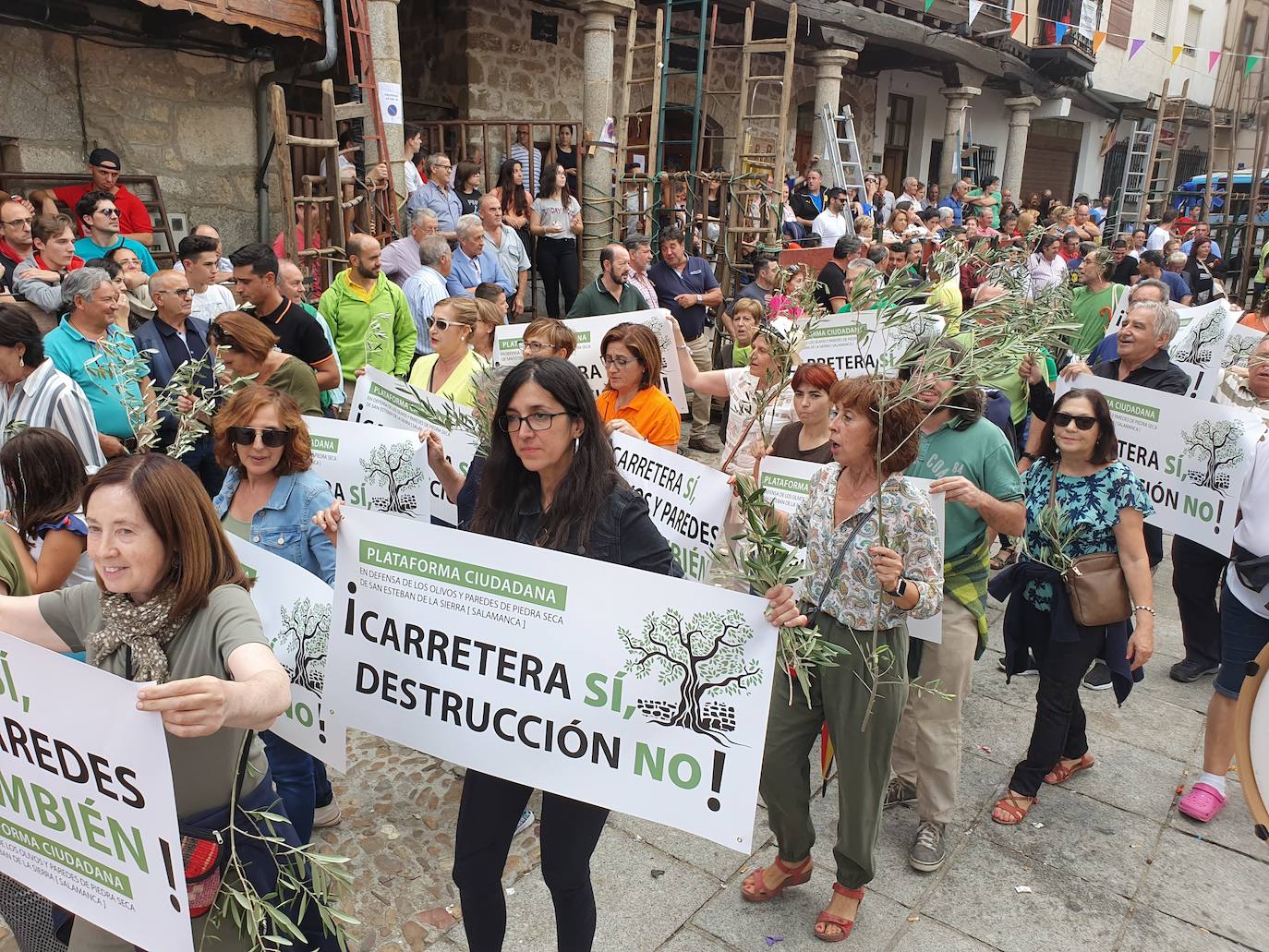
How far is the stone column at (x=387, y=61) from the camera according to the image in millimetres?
9602

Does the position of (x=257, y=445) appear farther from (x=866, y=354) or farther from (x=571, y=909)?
(x=866, y=354)

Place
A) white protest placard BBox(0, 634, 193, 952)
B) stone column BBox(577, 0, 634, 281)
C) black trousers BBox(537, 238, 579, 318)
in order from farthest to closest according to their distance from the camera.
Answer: stone column BBox(577, 0, 634, 281)
black trousers BBox(537, 238, 579, 318)
white protest placard BBox(0, 634, 193, 952)

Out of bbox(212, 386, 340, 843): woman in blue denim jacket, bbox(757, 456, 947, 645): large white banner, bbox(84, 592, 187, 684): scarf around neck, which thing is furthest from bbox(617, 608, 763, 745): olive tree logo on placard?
bbox(757, 456, 947, 645): large white banner

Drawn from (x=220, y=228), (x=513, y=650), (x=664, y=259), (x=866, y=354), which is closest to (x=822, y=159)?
(x=664, y=259)

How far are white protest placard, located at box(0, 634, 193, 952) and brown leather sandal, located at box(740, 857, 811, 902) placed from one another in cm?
195

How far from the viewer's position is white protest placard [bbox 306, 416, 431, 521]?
13.4 feet

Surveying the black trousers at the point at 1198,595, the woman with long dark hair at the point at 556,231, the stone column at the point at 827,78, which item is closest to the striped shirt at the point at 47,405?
the black trousers at the point at 1198,595

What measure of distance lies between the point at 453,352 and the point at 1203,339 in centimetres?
502

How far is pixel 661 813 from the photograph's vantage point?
2479 mm

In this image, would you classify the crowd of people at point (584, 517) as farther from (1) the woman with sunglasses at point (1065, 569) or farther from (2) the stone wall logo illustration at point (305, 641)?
(2) the stone wall logo illustration at point (305, 641)

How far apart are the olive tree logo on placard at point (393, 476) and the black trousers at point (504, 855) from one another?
1.75m

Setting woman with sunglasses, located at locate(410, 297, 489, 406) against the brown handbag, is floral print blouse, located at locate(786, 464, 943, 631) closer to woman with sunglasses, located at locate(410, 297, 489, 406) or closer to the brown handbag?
the brown handbag

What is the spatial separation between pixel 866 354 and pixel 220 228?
759 centimetres

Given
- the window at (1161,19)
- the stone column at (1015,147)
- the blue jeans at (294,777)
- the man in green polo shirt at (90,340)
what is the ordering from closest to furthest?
the blue jeans at (294,777) → the man in green polo shirt at (90,340) → the stone column at (1015,147) → the window at (1161,19)
